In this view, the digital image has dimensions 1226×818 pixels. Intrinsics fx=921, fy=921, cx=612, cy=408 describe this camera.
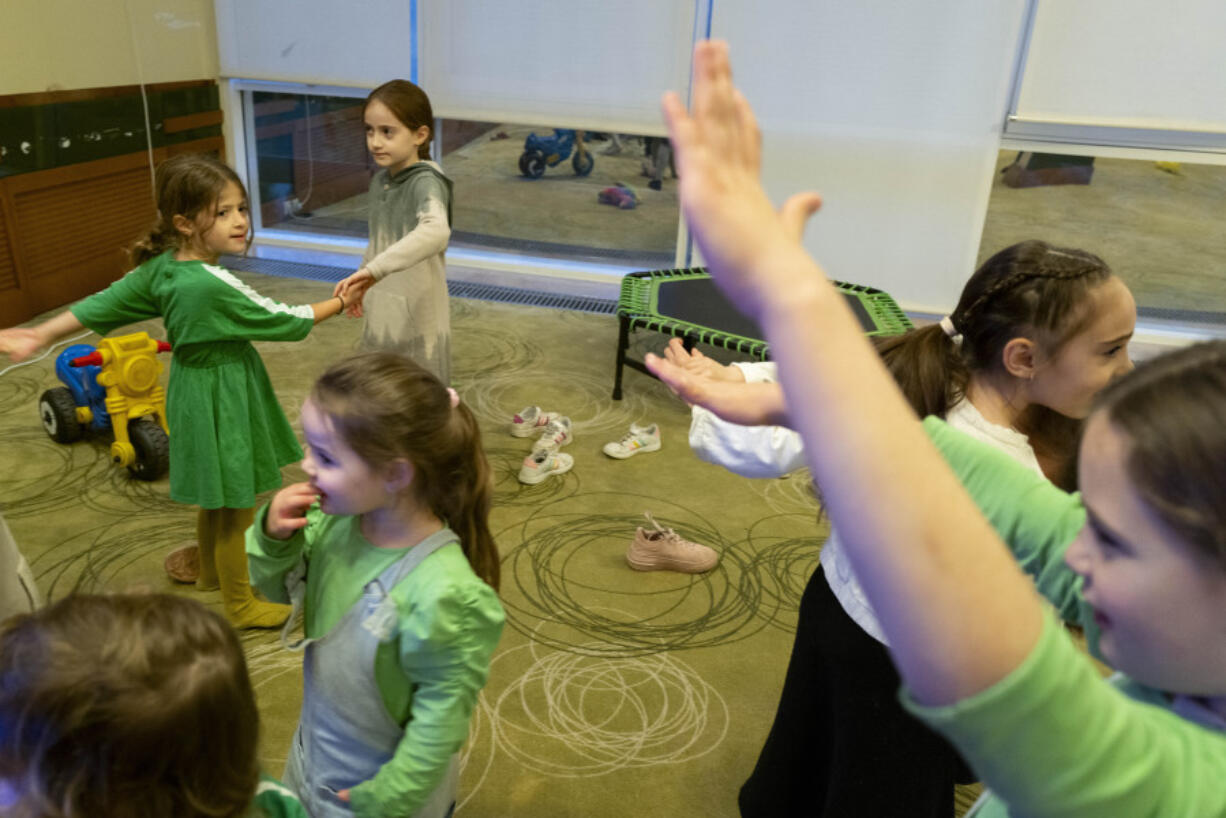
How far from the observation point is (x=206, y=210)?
76.3 inches

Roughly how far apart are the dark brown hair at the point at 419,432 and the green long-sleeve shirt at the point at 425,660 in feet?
0.25

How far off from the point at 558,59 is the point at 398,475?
366 centimetres

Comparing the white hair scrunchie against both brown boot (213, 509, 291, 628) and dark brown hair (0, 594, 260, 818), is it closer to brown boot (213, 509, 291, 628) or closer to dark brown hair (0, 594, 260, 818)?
dark brown hair (0, 594, 260, 818)

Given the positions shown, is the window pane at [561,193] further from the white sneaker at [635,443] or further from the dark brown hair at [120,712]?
the dark brown hair at [120,712]

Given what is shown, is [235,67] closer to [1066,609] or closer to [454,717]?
[454,717]

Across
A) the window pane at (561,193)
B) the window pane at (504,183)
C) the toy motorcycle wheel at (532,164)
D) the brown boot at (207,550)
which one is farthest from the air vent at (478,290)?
the brown boot at (207,550)

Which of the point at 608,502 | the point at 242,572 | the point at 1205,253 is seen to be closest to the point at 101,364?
the point at 242,572

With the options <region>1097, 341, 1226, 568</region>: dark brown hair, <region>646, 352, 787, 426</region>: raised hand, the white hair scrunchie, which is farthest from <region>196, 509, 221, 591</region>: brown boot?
<region>1097, 341, 1226, 568</region>: dark brown hair

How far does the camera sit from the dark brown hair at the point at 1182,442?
1.53 ft

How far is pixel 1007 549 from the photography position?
0.46 meters

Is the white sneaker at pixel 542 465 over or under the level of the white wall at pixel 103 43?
under

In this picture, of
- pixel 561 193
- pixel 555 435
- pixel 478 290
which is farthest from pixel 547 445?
pixel 561 193

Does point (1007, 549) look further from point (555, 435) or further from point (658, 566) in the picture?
point (555, 435)

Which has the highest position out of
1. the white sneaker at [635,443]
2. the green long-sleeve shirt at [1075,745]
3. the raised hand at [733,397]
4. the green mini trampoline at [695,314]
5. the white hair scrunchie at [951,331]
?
the green long-sleeve shirt at [1075,745]
